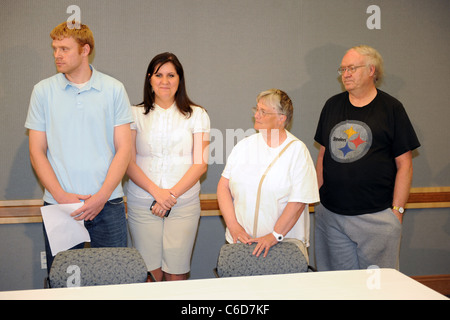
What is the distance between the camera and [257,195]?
98.3 inches

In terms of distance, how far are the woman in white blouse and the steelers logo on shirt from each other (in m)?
0.88

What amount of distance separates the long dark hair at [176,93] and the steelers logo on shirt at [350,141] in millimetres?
1000

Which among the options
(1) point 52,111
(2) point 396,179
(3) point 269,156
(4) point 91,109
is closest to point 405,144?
(2) point 396,179

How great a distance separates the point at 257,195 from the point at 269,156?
0.24 meters

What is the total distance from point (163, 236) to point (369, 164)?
143 centimetres

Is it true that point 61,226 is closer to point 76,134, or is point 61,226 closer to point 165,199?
point 76,134

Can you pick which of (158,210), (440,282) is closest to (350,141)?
(158,210)

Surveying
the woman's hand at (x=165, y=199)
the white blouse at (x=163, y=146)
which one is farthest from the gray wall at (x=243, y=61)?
the woman's hand at (x=165, y=199)

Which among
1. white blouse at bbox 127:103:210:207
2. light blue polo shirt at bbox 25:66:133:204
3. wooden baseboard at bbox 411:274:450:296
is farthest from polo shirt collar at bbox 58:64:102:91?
wooden baseboard at bbox 411:274:450:296

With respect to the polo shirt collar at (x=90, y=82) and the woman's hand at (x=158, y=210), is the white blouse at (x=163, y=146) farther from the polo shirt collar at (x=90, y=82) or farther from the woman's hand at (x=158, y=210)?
the polo shirt collar at (x=90, y=82)

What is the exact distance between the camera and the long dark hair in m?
2.82

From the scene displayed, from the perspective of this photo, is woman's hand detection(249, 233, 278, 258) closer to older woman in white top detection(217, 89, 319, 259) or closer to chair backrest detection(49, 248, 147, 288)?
older woman in white top detection(217, 89, 319, 259)

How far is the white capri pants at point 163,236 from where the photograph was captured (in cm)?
284
